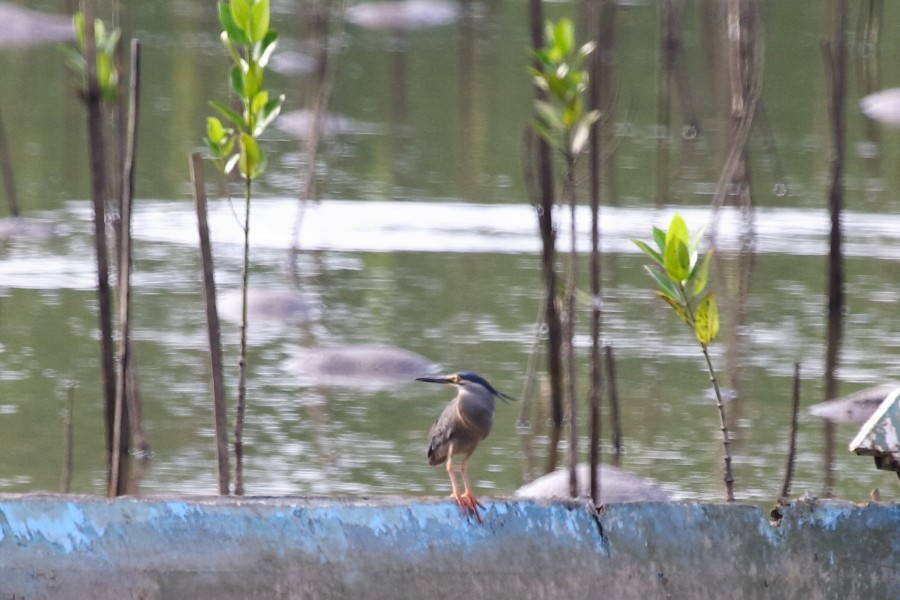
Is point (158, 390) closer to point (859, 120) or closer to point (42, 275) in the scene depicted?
point (42, 275)

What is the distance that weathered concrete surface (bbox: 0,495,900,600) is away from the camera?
14.3 feet

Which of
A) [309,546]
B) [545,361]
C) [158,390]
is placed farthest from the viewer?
[545,361]

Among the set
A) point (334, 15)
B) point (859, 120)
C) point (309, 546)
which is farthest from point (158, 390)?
point (334, 15)

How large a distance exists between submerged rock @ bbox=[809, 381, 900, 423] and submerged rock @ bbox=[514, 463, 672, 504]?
1.41 meters

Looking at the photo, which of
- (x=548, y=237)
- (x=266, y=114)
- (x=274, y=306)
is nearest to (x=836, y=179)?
(x=548, y=237)

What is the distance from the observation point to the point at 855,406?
7.57 meters

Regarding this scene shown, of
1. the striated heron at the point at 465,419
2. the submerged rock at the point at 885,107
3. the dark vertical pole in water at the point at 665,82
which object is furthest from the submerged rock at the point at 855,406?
the submerged rock at the point at 885,107

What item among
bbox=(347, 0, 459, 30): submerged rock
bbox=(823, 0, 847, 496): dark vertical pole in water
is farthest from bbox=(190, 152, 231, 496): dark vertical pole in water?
bbox=(347, 0, 459, 30): submerged rock

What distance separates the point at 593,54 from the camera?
5801 millimetres

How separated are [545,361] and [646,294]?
5.38ft

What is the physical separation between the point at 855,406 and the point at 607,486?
1804mm

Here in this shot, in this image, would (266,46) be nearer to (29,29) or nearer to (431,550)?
(431,550)

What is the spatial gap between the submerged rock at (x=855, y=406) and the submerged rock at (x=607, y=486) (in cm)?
141

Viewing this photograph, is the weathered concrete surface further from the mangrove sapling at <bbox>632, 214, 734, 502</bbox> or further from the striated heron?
the mangrove sapling at <bbox>632, 214, 734, 502</bbox>
